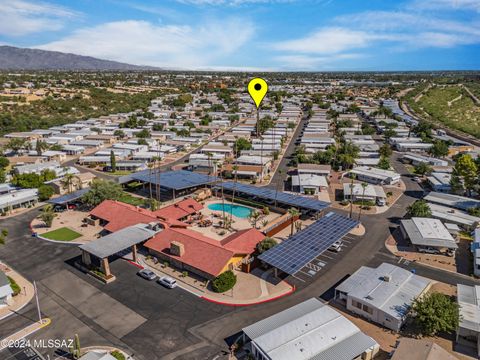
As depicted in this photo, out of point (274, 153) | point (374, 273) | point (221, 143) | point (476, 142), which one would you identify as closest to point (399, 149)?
point (476, 142)

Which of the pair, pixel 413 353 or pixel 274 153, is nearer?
pixel 413 353

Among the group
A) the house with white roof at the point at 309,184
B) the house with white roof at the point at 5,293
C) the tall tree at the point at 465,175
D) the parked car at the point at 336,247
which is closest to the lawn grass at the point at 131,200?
the house with white roof at the point at 5,293

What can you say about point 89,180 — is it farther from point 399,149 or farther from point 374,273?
point 399,149

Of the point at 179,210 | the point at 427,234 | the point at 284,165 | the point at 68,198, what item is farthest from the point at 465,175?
the point at 68,198

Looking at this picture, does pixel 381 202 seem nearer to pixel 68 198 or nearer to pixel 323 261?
pixel 323 261

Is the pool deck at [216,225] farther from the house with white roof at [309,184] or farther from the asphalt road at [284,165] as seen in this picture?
the asphalt road at [284,165]

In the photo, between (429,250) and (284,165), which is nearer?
(429,250)
